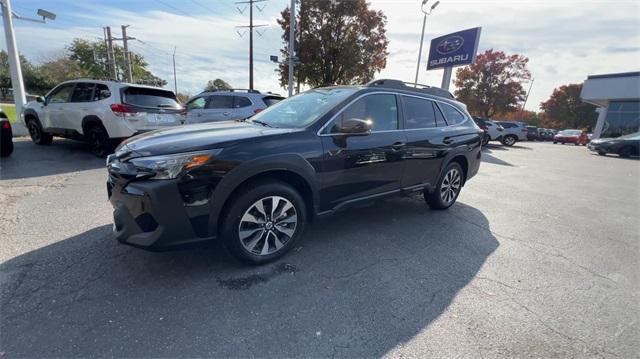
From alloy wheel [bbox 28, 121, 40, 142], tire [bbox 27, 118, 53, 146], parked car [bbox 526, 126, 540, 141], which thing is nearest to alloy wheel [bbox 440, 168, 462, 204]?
tire [bbox 27, 118, 53, 146]

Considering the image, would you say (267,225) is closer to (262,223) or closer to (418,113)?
(262,223)

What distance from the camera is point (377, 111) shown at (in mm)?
3643

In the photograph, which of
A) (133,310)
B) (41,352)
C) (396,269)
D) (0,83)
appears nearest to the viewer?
(41,352)

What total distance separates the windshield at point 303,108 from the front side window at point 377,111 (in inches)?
6.4

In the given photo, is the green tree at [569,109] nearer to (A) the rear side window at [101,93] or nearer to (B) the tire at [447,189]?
(B) the tire at [447,189]

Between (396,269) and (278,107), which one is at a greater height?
(278,107)

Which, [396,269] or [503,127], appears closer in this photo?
[396,269]

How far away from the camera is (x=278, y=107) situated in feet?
13.1

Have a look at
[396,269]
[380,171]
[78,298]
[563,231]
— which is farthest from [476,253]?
[78,298]

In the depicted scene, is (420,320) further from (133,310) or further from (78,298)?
(78,298)

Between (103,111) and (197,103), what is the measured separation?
2.97 m

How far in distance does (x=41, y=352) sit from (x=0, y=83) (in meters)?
69.3

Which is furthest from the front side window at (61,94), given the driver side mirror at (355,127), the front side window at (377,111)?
the driver side mirror at (355,127)

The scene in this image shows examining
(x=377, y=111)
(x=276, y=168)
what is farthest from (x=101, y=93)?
(x=377, y=111)
